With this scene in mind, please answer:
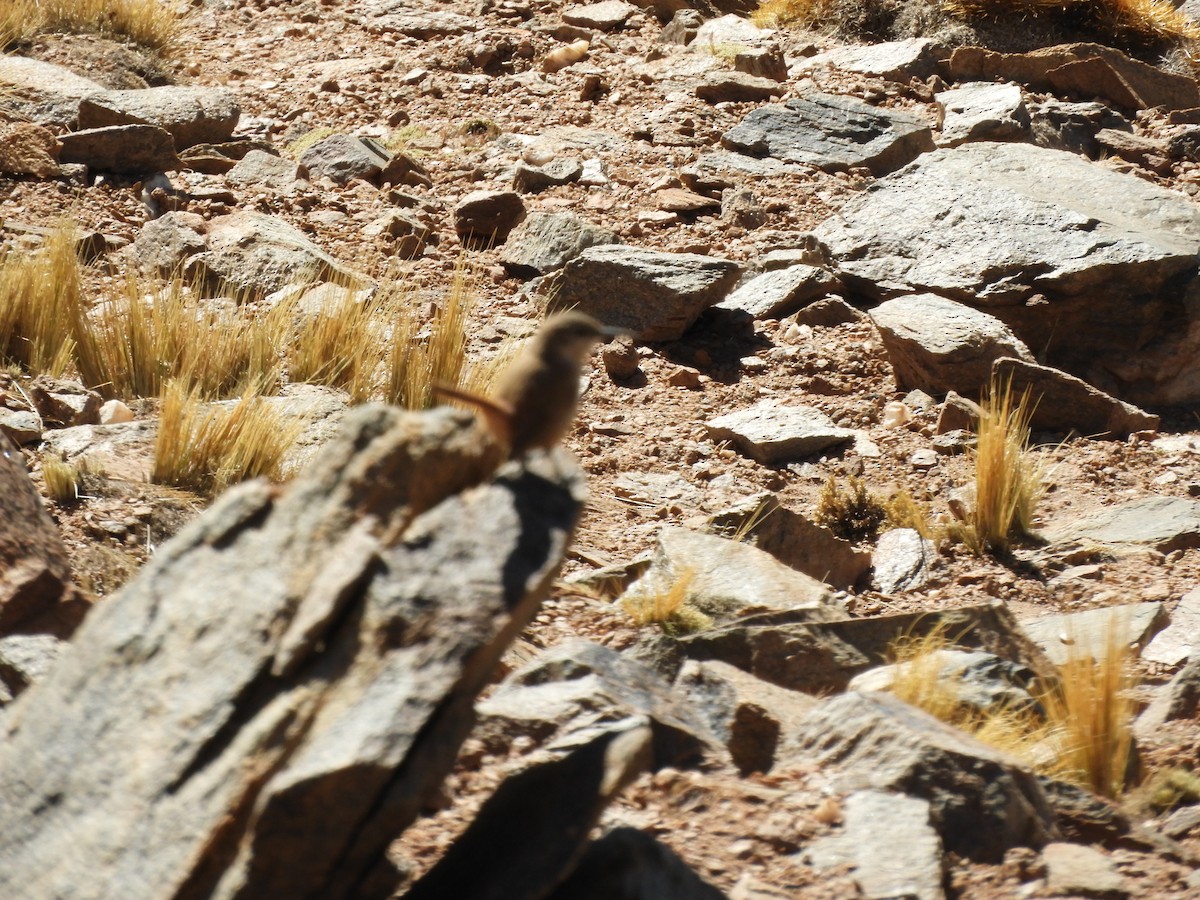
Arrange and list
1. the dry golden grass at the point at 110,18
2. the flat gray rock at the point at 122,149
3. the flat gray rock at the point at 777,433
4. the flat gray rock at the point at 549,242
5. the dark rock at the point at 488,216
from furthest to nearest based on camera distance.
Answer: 1. the dry golden grass at the point at 110,18
2. the flat gray rock at the point at 122,149
3. the dark rock at the point at 488,216
4. the flat gray rock at the point at 549,242
5. the flat gray rock at the point at 777,433

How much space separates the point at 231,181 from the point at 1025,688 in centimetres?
650

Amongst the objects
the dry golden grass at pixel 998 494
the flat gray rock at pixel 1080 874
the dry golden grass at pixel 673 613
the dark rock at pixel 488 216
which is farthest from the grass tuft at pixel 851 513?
the dark rock at pixel 488 216

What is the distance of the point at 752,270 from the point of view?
26.3 feet

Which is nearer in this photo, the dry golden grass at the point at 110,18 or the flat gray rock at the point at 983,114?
the flat gray rock at the point at 983,114

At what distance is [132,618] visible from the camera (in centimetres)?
250

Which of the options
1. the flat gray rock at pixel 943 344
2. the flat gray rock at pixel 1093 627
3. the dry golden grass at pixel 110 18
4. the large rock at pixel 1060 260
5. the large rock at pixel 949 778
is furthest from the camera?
the dry golden grass at pixel 110 18

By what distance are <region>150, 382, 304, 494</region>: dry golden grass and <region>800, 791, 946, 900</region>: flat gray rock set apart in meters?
2.78

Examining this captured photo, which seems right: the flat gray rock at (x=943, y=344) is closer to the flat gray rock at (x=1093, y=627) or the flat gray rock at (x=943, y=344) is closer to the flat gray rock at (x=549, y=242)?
the flat gray rock at (x=549, y=242)

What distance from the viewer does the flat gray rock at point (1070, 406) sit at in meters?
6.50

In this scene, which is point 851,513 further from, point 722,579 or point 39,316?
point 39,316

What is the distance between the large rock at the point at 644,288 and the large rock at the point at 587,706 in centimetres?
390

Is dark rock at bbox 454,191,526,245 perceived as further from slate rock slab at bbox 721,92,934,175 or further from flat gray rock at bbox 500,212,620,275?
slate rock slab at bbox 721,92,934,175

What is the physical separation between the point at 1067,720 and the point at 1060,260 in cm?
379

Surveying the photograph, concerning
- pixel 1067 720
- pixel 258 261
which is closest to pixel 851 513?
pixel 1067 720
